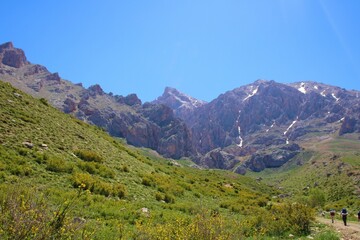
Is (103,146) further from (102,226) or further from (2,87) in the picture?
(102,226)

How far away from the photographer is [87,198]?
16.6 meters

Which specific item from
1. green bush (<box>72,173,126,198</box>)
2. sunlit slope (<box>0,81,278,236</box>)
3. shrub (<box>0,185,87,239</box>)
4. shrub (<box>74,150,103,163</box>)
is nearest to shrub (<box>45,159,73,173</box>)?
sunlit slope (<box>0,81,278,236</box>)

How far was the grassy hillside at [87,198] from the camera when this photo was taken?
7.88m

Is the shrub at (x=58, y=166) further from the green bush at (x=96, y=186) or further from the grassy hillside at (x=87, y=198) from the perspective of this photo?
the green bush at (x=96, y=186)

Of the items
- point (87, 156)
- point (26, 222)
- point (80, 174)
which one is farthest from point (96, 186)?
point (26, 222)

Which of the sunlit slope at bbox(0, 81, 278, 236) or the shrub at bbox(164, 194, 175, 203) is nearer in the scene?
the sunlit slope at bbox(0, 81, 278, 236)

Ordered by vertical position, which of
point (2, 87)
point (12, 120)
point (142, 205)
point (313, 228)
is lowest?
point (313, 228)

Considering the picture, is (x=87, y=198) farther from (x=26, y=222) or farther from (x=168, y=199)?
(x=26, y=222)

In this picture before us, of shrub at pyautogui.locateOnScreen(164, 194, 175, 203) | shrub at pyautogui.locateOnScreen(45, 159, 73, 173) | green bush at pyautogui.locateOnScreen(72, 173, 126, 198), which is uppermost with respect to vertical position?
shrub at pyautogui.locateOnScreen(45, 159, 73, 173)

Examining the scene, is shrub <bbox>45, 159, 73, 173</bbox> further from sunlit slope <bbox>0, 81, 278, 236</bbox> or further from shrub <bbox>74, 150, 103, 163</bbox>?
shrub <bbox>74, 150, 103, 163</bbox>

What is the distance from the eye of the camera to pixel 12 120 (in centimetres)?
2425

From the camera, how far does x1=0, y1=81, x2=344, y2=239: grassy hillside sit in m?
7.88

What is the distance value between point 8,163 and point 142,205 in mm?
7894

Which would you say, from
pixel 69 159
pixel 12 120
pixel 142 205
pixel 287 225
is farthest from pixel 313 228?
pixel 12 120
